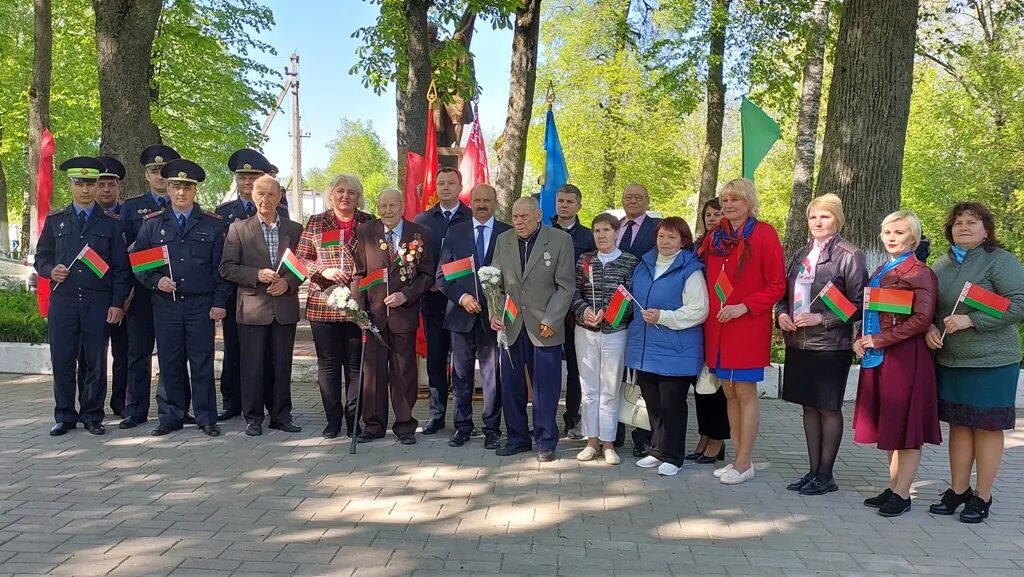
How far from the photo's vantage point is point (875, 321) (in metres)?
4.89

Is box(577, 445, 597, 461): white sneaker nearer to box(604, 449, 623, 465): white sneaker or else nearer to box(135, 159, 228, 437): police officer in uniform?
box(604, 449, 623, 465): white sneaker

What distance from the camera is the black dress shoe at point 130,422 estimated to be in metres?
6.65

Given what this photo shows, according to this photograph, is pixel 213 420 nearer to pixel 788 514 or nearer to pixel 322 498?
pixel 322 498

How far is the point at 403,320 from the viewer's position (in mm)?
6297

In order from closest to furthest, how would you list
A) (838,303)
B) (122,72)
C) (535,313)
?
(838,303)
(535,313)
(122,72)

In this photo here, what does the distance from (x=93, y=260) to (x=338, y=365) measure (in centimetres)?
206

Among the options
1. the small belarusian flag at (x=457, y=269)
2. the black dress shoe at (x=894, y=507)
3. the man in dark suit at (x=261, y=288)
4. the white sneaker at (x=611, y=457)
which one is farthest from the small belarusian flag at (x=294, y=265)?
the black dress shoe at (x=894, y=507)

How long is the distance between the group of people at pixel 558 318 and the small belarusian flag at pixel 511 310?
0.19 feet

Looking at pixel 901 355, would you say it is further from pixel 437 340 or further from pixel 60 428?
pixel 60 428

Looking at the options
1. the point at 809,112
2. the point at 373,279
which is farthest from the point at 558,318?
the point at 809,112

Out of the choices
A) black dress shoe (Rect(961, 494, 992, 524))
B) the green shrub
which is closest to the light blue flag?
black dress shoe (Rect(961, 494, 992, 524))

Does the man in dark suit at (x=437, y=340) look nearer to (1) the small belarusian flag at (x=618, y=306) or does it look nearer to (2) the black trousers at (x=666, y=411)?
(1) the small belarusian flag at (x=618, y=306)

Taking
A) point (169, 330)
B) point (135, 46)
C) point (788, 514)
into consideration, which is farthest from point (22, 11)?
point (788, 514)

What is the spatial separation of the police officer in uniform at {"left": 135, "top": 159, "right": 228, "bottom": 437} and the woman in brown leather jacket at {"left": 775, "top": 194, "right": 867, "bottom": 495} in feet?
14.4
